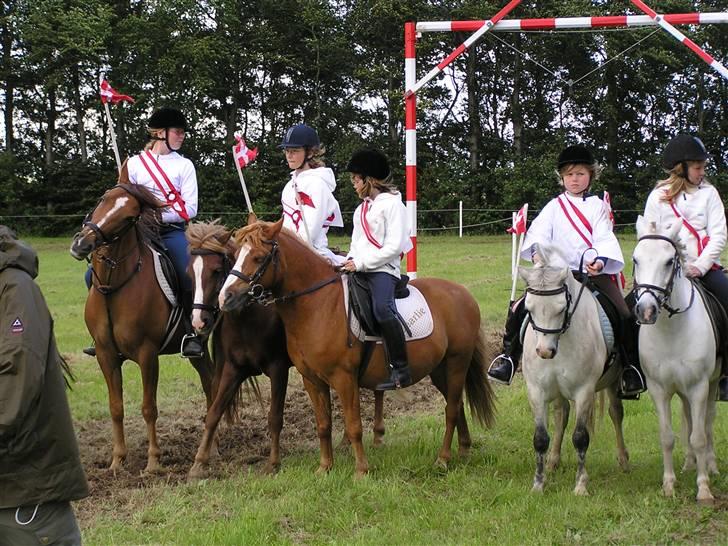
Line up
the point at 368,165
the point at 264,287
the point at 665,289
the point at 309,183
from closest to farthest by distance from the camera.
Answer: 1. the point at 665,289
2. the point at 264,287
3. the point at 368,165
4. the point at 309,183

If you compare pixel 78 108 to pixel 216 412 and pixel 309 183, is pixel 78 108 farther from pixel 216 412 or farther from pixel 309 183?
pixel 216 412

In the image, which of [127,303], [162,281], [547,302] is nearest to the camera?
[547,302]

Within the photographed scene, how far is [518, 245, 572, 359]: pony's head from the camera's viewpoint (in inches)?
222

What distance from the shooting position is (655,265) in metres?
5.55

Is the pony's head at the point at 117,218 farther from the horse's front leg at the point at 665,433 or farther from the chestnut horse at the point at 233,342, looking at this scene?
the horse's front leg at the point at 665,433

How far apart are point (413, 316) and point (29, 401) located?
160 inches

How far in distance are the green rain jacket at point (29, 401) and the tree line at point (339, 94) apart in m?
29.2

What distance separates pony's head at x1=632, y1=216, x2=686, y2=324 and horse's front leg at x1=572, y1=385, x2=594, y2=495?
0.93 metres

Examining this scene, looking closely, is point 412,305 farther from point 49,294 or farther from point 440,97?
point 440,97

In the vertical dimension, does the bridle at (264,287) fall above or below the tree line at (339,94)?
below

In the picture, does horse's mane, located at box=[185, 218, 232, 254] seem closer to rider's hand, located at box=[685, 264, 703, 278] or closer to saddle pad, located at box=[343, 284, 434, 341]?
saddle pad, located at box=[343, 284, 434, 341]

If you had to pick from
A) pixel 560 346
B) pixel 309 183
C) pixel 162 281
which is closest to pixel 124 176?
pixel 162 281

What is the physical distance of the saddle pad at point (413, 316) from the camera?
260 inches

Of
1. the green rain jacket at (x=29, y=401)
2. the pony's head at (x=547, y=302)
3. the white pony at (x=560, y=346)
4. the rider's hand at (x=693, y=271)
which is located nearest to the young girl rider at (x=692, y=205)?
the rider's hand at (x=693, y=271)
